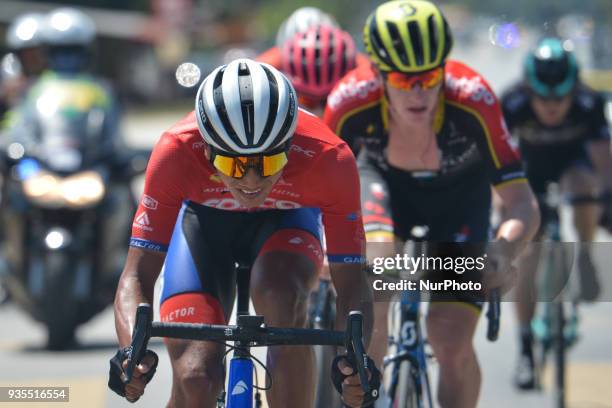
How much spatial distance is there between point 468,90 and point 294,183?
1370 millimetres

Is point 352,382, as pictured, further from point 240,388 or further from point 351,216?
point 351,216

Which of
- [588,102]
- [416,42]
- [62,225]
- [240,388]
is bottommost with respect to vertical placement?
[240,388]

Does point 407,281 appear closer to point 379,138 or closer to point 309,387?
point 379,138

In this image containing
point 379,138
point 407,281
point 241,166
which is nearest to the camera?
point 241,166

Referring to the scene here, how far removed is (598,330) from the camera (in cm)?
1055

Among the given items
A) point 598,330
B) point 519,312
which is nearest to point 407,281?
point 519,312

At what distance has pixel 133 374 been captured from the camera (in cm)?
418

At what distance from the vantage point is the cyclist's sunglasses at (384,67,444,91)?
19.1 ft

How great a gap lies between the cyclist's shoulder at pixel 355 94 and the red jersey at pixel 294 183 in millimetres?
1090

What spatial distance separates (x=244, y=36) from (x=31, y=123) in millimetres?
41210

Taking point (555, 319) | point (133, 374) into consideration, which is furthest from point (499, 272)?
point (555, 319)

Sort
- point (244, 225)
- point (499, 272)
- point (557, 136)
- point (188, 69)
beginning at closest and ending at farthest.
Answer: point (244, 225)
point (499, 272)
point (188, 69)
point (557, 136)

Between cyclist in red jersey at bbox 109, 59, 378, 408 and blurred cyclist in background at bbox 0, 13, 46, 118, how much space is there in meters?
5.62

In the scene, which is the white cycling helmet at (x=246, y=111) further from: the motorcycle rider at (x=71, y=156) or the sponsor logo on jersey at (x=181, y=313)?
the motorcycle rider at (x=71, y=156)
